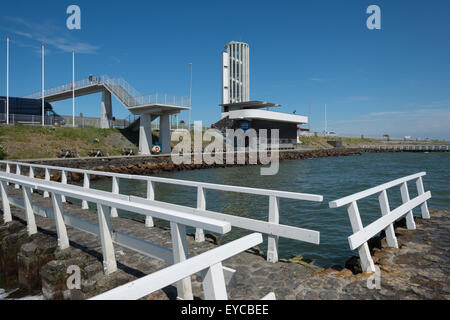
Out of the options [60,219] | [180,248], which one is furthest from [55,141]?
[180,248]

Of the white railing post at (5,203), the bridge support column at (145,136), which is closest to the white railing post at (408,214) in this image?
the white railing post at (5,203)

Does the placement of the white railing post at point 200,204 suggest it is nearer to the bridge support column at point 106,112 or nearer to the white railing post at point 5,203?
the white railing post at point 5,203

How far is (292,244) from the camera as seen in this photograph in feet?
24.9

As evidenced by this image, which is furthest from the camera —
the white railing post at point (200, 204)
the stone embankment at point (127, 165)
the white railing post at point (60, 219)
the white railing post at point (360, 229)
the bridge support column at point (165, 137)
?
the bridge support column at point (165, 137)

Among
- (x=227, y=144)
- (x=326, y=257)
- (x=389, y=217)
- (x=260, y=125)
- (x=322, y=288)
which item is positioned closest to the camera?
(x=322, y=288)

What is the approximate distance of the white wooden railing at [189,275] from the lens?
67.6 inches

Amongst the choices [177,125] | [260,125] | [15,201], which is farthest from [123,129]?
[15,201]

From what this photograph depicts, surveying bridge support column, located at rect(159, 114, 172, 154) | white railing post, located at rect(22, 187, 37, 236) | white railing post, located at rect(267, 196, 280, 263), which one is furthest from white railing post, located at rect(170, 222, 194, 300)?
bridge support column, located at rect(159, 114, 172, 154)

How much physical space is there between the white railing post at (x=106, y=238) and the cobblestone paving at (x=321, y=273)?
0.18 metres

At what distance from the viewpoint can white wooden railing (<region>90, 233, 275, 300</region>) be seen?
1.72 m

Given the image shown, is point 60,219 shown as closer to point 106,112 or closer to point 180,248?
point 180,248
